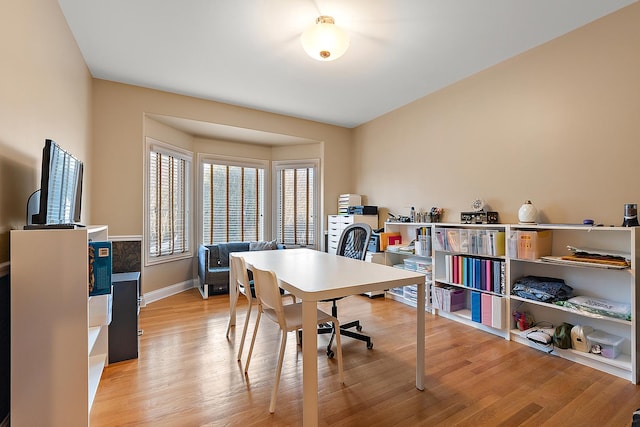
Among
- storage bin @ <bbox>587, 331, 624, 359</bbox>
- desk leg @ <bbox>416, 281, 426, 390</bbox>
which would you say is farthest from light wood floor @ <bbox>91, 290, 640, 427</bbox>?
storage bin @ <bbox>587, 331, 624, 359</bbox>

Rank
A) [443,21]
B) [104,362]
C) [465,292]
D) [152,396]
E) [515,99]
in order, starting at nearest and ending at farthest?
1. [152,396]
2. [104,362]
3. [443,21]
4. [515,99]
5. [465,292]

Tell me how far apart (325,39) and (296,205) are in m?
3.34

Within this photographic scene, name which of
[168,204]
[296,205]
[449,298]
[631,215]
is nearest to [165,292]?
[168,204]

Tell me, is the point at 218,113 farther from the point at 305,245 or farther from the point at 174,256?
the point at 305,245

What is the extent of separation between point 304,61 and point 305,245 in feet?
10.3

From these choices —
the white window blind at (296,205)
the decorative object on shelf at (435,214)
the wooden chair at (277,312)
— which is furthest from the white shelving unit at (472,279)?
the white window blind at (296,205)

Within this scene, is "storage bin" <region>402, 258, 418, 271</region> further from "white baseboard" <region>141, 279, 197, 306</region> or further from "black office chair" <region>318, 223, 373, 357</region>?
"white baseboard" <region>141, 279, 197, 306</region>

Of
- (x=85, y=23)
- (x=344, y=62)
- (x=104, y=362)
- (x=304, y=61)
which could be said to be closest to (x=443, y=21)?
(x=344, y=62)

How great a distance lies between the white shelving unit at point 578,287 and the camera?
205 centimetres

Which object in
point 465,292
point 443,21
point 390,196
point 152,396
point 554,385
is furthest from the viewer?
point 390,196

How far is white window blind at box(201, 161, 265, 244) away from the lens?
4836 mm

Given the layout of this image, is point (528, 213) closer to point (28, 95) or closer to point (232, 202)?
point (28, 95)

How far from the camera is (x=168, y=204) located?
427cm

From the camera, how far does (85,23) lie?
245 cm
